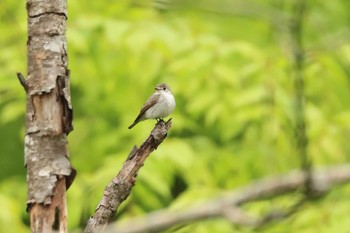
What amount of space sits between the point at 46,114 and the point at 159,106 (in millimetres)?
746

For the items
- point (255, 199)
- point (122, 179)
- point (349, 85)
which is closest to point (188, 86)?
point (349, 85)

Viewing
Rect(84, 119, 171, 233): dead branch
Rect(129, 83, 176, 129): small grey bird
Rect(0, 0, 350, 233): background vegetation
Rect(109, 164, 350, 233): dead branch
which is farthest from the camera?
Rect(0, 0, 350, 233): background vegetation

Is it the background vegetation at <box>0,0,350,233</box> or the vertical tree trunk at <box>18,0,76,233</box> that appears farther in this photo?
the background vegetation at <box>0,0,350,233</box>

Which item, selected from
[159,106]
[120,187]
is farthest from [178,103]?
[120,187]

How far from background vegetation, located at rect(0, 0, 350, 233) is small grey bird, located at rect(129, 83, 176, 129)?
5.88ft

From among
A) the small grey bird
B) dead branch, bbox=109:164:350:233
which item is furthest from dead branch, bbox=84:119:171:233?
dead branch, bbox=109:164:350:233

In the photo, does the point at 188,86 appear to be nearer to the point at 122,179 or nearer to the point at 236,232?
the point at 236,232

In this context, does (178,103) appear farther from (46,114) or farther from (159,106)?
(46,114)

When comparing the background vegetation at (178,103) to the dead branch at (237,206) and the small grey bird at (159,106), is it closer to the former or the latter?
the small grey bird at (159,106)

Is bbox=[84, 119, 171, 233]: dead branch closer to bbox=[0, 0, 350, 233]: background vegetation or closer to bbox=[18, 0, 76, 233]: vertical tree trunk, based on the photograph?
bbox=[18, 0, 76, 233]: vertical tree trunk

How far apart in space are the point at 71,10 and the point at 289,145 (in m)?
2.21

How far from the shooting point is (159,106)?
3.54m

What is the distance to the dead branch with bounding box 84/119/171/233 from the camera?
9.35 ft

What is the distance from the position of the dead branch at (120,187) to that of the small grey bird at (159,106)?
51cm
